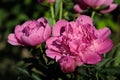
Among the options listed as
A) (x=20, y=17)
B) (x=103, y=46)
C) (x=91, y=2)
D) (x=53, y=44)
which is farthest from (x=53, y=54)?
(x=20, y=17)

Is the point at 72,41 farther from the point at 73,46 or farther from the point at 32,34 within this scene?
the point at 32,34

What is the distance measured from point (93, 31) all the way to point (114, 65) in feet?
0.92

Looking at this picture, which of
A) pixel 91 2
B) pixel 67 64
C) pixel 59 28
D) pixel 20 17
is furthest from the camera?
pixel 20 17

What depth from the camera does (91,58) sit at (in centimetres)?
141

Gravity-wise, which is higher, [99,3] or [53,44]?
[99,3]

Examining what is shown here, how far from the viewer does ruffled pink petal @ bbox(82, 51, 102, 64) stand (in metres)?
1.41

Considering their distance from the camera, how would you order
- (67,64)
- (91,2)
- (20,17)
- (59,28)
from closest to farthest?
1. (67,64)
2. (59,28)
3. (91,2)
4. (20,17)

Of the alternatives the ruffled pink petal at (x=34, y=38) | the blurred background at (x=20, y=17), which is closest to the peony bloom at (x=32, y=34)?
the ruffled pink petal at (x=34, y=38)

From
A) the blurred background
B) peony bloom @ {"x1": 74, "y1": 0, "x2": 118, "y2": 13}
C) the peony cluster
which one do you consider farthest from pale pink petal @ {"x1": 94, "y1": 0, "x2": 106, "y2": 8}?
the blurred background

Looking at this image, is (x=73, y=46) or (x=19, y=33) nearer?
(x=73, y=46)

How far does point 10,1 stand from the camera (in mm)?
3756

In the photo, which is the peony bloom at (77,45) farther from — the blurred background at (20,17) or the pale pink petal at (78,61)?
the blurred background at (20,17)

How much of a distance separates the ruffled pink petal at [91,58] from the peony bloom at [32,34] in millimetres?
148

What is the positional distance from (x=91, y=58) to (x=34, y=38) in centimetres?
20
